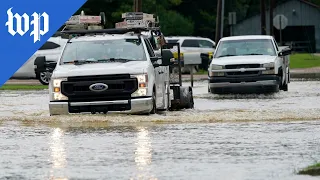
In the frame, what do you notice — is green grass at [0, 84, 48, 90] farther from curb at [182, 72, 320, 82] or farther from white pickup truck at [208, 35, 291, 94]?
white pickup truck at [208, 35, 291, 94]

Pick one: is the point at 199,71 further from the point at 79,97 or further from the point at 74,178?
the point at 74,178

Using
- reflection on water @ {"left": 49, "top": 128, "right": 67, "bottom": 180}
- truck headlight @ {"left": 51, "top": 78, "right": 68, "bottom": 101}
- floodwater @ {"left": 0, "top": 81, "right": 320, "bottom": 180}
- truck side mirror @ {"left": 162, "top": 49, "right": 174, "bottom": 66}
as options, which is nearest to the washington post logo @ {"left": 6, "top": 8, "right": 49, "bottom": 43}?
floodwater @ {"left": 0, "top": 81, "right": 320, "bottom": 180}

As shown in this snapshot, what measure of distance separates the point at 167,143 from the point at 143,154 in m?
1.56

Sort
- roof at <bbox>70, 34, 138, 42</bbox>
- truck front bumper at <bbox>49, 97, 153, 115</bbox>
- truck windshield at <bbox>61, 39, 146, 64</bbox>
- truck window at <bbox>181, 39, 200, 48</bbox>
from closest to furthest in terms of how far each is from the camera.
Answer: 1. truck front bumper at <bbox>49, 97, 153, 115</bbox>
2. truck windshield at <bbox>61, 39, 146, 64</bbox>
3. roof at <bbox>70, 34, 138, 42</bbox>
4. truck window at <bbox>181, 39, 200, 48</bbox>

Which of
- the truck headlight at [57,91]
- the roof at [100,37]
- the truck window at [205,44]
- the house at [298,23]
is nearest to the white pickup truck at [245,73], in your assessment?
the roof at [100,37]

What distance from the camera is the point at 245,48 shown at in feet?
107

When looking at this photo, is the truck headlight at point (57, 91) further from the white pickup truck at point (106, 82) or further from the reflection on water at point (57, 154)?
the reflection on water at point (57, 154)

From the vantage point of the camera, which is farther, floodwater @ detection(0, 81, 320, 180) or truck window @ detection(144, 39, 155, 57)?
truck window @ detection(144, 39, 155, 57)

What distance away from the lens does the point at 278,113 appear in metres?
Answer: 23.0

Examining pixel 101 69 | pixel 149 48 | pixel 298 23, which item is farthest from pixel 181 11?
pixel 101 69

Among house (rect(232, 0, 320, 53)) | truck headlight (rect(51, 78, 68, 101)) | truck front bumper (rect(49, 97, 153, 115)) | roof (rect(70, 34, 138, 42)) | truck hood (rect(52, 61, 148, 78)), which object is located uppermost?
roof (rect(70, 34, 138, 42))

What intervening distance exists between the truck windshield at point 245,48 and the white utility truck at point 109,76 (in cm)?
857

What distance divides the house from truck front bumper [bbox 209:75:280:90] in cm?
6196

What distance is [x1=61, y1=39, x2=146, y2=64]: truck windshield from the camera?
2317cm
